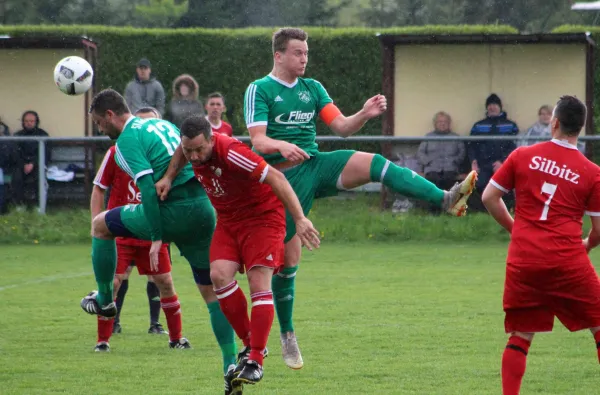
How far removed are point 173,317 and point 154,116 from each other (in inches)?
67.8

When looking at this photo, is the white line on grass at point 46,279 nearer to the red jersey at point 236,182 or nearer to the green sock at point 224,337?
the green sock at point 224,337

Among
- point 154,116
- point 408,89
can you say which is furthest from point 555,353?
→ point 408,89

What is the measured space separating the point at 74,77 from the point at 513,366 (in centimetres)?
653

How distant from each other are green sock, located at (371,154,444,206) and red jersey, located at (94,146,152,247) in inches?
94.4

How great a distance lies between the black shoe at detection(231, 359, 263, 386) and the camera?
6.68 meters

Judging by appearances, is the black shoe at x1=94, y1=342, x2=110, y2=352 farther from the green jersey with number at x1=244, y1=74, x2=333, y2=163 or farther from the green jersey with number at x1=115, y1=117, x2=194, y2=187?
the green jersey with number at x1=244, y1=74, x2=333, y2=163

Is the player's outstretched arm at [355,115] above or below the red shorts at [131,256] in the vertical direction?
above

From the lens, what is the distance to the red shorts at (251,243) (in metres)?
7.11

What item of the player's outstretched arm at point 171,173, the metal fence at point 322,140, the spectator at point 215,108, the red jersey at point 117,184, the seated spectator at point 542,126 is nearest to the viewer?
the player's outstretched arm at point 171,173

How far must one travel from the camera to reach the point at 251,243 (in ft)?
23.5

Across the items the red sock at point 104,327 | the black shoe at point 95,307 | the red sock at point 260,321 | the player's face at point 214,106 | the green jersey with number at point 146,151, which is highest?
the player's face at point 214,106

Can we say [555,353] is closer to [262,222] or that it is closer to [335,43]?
[262,222]

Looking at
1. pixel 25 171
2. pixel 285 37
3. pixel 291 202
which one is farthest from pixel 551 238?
pixel 25 171

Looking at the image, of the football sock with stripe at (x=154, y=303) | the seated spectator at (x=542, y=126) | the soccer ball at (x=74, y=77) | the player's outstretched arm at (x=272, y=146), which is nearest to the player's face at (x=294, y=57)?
the player's outstretched arm at (x=272, y=146)
